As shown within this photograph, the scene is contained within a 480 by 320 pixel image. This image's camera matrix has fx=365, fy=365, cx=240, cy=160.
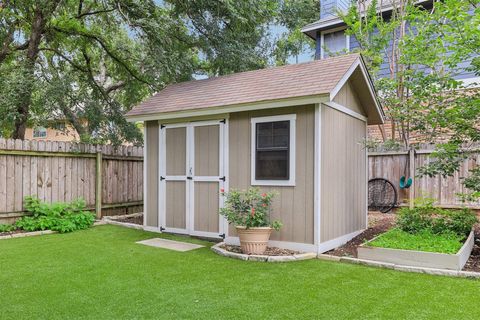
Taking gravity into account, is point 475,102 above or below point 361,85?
below

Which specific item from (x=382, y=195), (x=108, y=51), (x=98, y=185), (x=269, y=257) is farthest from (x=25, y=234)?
(x=382, y=195)

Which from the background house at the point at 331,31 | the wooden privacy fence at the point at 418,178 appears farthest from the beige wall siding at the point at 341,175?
the background house at the point at 331,31

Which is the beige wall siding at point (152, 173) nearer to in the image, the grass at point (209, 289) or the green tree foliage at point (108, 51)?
the grass at point (209, 289)

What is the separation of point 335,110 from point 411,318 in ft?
11.0

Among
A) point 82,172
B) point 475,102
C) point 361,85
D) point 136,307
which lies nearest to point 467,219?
point 475,102

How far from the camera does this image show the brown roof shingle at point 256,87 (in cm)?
527

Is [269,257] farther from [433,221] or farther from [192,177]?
[433,221]

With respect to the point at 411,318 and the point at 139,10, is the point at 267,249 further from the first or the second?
the point at 139,10

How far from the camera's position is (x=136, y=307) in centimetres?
322

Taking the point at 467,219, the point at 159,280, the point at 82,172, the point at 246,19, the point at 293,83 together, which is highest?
the point at 246,19

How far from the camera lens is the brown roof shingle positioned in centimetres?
527

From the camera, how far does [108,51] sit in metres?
10.3

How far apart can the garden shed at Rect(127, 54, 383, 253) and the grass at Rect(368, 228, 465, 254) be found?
78cm

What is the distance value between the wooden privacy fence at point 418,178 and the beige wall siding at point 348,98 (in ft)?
7.46
